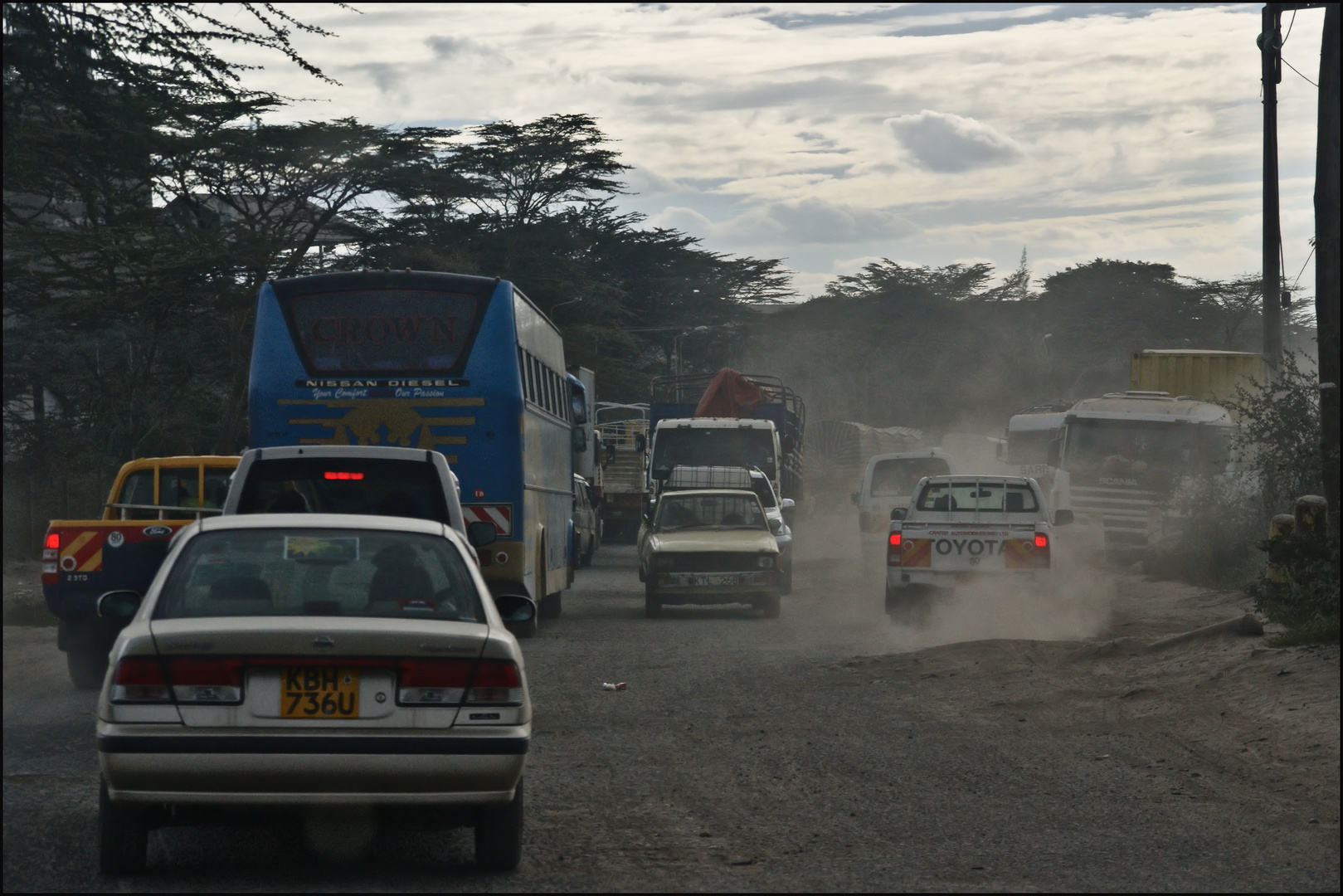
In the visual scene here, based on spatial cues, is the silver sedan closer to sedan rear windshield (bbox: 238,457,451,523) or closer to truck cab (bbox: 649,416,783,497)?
sedan rear windshield (bbox: 238,457,451,523)

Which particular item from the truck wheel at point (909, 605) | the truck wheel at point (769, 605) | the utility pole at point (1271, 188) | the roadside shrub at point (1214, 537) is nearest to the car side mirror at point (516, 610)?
the truck wheel at point (909, 605)

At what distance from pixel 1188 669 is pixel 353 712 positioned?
8158 mm

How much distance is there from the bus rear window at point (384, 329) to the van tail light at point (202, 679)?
374 inches

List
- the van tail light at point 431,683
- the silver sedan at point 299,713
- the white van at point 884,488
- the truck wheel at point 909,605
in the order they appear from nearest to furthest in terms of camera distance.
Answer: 1. the silver sedan at point 299,713
2. the van tail light at point 431,683
3. the truck wheel at point 909,605
4. the white van at point 884,488

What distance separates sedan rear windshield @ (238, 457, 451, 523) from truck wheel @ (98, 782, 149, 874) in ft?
13.8

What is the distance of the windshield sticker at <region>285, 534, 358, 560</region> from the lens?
20.6ft

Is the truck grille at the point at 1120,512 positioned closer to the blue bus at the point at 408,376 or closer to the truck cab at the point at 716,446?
the truck cab at the point at 716,446

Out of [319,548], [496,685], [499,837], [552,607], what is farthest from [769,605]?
[496,685]

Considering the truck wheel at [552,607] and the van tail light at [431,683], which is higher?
the van tail light at [431,683]

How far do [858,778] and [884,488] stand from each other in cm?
1837

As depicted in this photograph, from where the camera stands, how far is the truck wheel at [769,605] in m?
18.2

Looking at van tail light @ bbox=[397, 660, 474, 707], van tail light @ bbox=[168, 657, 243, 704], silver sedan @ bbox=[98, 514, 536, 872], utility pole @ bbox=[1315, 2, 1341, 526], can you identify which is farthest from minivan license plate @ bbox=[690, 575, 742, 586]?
van tail light @ bbox=[168, 657, 243, 704]

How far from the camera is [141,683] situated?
5508mm

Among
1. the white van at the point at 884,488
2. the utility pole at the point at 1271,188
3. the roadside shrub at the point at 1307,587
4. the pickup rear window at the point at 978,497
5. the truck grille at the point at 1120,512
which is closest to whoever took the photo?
the roadside shrub at the point at 1307,587
